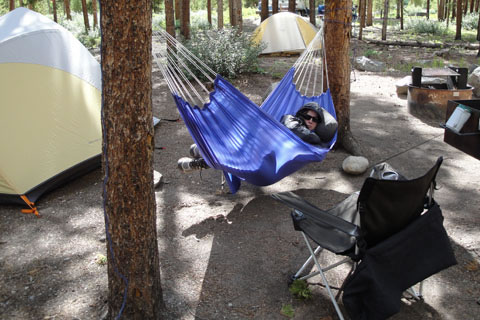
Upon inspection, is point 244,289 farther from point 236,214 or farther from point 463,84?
point 463,84

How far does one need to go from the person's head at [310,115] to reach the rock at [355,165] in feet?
1.66

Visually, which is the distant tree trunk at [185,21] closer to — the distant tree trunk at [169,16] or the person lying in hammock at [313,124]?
the distant tree trunk at [169,16]

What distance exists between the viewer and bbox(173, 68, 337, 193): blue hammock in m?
2.86

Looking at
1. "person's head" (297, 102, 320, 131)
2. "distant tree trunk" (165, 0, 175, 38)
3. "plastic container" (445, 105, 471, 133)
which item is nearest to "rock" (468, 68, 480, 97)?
"person's head" (297, 102, 320, 131)

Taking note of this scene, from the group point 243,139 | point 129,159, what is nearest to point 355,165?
point 243,139

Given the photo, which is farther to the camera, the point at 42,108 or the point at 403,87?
the point at 403,87

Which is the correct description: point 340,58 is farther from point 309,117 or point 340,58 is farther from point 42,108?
point 42,108

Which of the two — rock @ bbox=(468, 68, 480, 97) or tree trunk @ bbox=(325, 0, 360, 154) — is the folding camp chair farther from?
rock @ bbox=(468, 68, 480, 97)

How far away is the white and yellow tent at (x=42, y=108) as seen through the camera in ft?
11.0

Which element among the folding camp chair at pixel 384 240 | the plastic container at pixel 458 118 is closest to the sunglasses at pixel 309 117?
the plastic container at pixel 458 118

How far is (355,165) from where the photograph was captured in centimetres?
372

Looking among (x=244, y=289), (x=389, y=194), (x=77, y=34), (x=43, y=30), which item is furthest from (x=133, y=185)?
(x=77, y=34)

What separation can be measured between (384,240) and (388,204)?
173 millimetres

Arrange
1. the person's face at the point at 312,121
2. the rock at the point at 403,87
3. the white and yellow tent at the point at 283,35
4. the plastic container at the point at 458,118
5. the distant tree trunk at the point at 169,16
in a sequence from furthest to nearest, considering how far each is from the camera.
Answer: the white and yellow tent at the point at 283,35, the distant tree trunk at the point at 169,16, the rock at the point at 403,87, the person's face at the point at 312,121, the plastic container at the point at 458,118
